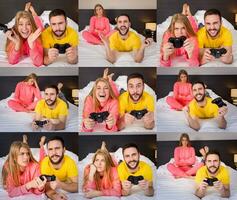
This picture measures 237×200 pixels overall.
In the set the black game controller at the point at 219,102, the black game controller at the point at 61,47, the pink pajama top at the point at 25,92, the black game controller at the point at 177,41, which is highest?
the black game controller at the point at 177,41

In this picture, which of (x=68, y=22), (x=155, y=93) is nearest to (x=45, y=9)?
(x=68, y=22)

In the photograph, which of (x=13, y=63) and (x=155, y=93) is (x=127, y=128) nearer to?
(x=155, y=93)

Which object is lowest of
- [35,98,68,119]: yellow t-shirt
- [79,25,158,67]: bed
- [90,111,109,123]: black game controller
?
[90,111,109,123]: black game controller

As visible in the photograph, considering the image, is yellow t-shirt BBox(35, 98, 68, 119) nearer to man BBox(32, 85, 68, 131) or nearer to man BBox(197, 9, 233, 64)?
man BBox(32, 85, 68, 131)

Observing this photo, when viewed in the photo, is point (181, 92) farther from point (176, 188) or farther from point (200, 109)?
point (176, 188)

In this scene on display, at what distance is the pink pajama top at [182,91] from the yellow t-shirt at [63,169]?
544 millimetres

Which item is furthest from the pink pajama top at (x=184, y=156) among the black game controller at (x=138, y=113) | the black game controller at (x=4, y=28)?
the black game controller at (x=4, y=28)

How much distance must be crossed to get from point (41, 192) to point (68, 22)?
0.75 meters

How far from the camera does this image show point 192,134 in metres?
2.81

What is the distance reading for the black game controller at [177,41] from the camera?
2.79 m

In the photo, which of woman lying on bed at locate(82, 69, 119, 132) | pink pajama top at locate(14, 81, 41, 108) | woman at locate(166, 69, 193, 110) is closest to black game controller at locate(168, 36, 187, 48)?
woman at locate(166, 69, 193, 110)

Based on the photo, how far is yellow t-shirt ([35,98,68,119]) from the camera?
279cm

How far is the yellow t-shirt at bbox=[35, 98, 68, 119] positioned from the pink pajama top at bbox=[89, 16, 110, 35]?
344 mm

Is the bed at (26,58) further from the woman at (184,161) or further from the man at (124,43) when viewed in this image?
the woman at (184,161)
